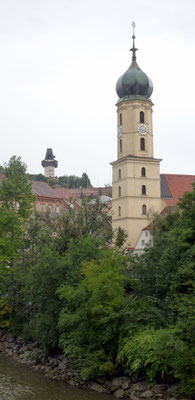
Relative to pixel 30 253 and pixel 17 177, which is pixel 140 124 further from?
pixel 30 253

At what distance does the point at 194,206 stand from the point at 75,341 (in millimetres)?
8537

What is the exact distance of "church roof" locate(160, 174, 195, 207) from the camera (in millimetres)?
72150

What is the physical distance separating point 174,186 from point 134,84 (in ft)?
50.9

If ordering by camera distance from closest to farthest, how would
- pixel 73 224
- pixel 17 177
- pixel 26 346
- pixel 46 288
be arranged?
pixel 46 288, pixel 26 346, pixel 73 224, pixel 17 177

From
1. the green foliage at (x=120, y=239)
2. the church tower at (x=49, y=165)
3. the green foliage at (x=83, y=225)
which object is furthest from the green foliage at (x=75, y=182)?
the green foliage at (x=83, y=225)

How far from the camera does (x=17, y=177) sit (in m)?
42.2

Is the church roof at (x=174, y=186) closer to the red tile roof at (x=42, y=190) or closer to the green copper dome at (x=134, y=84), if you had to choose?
the green copper dome at (x=134, y=84)

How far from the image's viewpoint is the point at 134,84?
224 feet

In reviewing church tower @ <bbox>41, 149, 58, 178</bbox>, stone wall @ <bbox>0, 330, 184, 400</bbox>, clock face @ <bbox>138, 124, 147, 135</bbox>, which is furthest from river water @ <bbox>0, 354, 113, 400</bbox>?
church tower @ <bbox>41, 149, 58, 178</bbox>

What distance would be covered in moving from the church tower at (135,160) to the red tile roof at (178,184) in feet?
14.6

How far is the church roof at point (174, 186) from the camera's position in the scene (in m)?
72.2

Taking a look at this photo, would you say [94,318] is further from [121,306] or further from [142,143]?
[142,143]

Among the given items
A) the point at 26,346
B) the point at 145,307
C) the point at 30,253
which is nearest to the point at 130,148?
the point at 30,253

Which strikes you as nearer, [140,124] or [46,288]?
[46,288]
